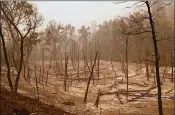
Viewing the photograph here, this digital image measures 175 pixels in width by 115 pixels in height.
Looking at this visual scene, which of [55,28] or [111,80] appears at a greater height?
[55,28]

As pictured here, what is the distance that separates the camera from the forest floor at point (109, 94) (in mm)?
18775

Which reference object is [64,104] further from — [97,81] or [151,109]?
[97,81]

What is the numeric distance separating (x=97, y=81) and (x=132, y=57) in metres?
18.0

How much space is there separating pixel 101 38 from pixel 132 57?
13.3 meters

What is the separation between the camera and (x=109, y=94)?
25188 mm

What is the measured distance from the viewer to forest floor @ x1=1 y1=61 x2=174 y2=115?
18775 mm

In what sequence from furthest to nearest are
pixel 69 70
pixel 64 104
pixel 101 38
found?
pixel 101 38 → pixel 69 70 → pixel 64 104

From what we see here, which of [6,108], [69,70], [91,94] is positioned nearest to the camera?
[6,108]

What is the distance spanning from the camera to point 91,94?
25.0m

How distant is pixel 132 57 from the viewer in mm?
46781

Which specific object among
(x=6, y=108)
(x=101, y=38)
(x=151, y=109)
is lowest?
(x=151, y=109)

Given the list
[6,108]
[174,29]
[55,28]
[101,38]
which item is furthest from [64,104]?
[101,38]

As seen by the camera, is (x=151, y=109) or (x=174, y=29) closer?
(x=151, y=109)

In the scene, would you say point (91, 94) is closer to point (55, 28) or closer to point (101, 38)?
point (55, 28)
